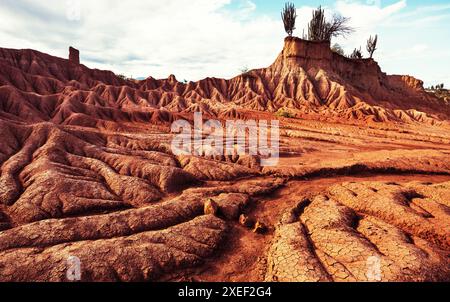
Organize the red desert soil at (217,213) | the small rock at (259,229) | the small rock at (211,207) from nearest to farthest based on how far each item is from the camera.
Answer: the red desert soil at (217,213) < the small rock at (259,229) < the small rock at (211,207)

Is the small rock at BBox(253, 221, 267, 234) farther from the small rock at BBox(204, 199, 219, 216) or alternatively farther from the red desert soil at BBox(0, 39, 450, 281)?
the small rock at BBox(204, 199, 219, 216)

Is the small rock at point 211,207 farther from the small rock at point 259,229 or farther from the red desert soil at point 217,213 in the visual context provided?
the small rock at point 259,229

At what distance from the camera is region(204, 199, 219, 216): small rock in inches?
453

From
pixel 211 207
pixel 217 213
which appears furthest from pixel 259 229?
pixel 211 207

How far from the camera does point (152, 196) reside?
13.5m

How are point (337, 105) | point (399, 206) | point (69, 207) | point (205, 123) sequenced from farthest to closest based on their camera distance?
1. point (337, 105)
2. point (205, 123)
3. point (69, 207)
4. point (399, 206)

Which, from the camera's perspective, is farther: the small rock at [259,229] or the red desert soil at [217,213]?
the small rock at [259,229]

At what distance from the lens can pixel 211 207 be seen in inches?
456

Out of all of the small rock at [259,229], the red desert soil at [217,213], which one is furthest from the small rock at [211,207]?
the small rock at [259,229]

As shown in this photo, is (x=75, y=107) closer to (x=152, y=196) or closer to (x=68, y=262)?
(x=152, y=196)

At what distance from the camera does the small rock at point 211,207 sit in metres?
11.5

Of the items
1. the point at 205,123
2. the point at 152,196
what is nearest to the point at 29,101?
the point at 205,123

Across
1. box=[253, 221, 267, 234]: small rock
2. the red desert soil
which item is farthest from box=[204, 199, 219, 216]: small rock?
box=[253, 221, 267, 234]: small rock

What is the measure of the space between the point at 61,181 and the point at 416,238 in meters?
15.6
